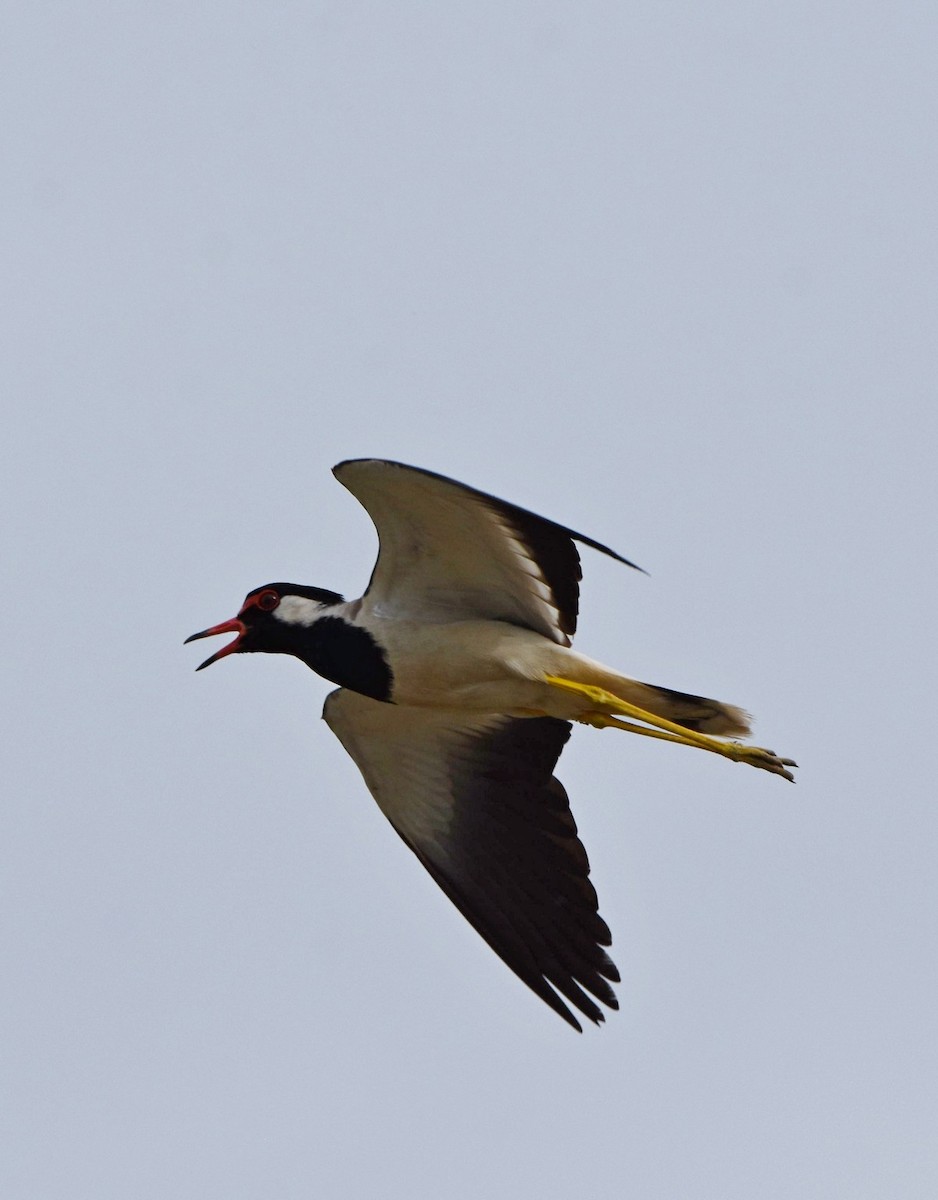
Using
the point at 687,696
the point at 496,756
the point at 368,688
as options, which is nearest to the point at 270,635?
the point at 368,688

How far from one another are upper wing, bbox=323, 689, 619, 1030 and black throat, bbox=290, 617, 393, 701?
1.64 ft

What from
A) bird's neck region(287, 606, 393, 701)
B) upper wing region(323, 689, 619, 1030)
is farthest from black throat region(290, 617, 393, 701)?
upper wing region(323, 689, 619, 1030)

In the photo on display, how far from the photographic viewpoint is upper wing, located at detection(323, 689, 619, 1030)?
11.3 m

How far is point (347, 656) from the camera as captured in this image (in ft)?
35.8

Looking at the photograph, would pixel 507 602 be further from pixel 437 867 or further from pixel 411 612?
pixel 437 867

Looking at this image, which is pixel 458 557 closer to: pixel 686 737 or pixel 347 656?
pixel 347 656

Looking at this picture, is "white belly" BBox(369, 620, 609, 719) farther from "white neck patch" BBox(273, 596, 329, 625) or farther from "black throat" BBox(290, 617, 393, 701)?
"white neck patch" BBox(273, 596, 329, 625)

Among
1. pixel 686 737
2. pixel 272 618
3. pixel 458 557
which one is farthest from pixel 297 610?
pixel 686 737

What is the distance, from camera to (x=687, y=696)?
11008mm

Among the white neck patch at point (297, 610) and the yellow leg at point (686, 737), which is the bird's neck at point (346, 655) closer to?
the white neck patch at point (297, 610)

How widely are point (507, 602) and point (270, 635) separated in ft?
4.37

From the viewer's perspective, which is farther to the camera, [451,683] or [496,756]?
[496,756]

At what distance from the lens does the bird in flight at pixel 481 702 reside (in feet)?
34.9

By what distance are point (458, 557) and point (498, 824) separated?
5.75ft
